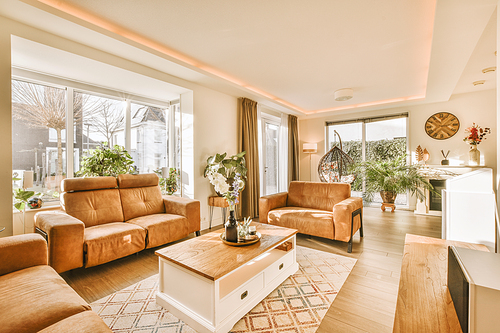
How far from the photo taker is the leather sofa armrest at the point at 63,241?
2.04 metres

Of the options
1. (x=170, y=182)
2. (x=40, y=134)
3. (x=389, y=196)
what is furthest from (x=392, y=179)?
(x=40, y=134)

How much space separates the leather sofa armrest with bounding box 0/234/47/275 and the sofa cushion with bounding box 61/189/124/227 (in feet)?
3.79

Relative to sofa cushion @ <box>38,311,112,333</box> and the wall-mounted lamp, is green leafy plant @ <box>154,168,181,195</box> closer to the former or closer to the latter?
sofa cushion @ <box>38,311,112,333</box>

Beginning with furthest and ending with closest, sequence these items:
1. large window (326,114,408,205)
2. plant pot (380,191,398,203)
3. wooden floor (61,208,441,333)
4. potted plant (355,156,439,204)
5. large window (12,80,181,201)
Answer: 1. large window (326,114,408,205)
2. plant pot (380,191,398,203)
3. potted plant (355,156,439,204)
4. large window (12,80,181,201)
5. wooden floor (61,208,441,333)

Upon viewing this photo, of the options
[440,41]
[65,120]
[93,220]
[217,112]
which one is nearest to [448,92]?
[440,41]

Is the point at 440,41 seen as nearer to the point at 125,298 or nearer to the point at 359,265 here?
the point at 359,265

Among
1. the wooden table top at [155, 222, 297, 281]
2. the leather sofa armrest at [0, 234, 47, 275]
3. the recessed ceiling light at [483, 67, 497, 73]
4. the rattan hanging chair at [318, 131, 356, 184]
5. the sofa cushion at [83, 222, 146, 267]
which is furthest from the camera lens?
the rattan hanging chair at [318, 131, 356, 184]

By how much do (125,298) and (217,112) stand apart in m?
3.27

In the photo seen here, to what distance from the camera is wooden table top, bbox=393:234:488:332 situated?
0.74 metres

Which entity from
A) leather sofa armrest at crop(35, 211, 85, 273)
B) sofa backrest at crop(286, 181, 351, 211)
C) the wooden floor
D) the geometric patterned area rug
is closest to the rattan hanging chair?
the wooden floor

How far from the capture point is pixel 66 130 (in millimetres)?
3330

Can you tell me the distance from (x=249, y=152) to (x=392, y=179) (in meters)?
3.23

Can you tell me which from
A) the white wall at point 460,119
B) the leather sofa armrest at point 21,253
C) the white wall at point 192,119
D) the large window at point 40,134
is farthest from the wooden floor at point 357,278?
the white wall at point 460,119

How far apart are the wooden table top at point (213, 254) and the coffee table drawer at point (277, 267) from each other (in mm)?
191
